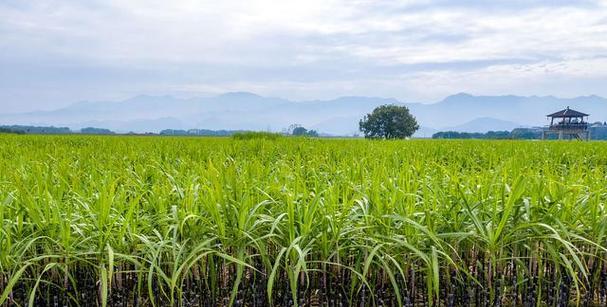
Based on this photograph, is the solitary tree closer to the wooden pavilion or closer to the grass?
the wooden pavilion

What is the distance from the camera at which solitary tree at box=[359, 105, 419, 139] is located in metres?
84.1

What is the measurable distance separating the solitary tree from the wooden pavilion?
2814cm

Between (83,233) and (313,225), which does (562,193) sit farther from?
(83,233)

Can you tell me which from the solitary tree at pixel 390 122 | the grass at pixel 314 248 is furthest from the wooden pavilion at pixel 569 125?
the grass at pixel 314 248

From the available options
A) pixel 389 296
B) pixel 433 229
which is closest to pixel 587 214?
pixel 433 229

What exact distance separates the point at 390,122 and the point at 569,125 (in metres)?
33.0

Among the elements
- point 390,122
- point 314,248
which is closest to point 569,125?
point 390,122

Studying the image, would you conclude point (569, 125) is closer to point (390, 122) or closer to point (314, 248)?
point (390, 122)

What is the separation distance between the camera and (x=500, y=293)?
8.95 feet

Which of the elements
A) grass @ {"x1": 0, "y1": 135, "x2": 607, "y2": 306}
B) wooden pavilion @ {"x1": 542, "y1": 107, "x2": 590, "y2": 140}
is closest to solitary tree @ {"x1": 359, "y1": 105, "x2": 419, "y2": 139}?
wooden pavilion @ {"x1": 542, "y1": 107, "x2": 590, "y2": 140}

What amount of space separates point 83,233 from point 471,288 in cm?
Answer: 236

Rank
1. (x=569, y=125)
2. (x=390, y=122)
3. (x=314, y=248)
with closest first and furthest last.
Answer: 1. (x=314, y=248)
2. (x=569, y=125)
3. (x=390, y=122)

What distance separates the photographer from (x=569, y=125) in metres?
56.2

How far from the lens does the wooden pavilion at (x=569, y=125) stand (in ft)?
181
